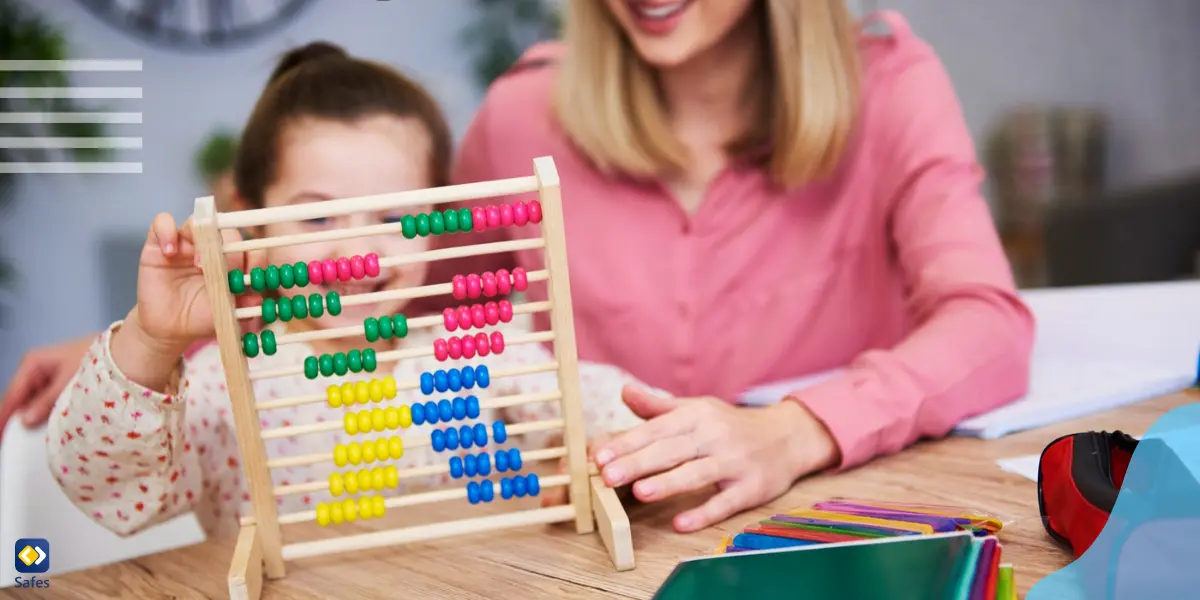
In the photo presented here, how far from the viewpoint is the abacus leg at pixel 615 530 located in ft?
3.02

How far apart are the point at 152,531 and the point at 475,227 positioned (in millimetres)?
860

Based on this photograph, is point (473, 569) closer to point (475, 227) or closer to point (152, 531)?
point (475, 227)

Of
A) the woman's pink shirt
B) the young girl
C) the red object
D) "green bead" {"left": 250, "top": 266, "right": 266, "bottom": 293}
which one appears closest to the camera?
the red object

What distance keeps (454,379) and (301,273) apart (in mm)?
178

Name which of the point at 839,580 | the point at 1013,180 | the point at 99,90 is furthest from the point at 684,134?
the point at 1013,180

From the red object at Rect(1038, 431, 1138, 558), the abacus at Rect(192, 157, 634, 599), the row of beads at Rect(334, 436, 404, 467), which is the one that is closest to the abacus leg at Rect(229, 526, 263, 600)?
the abacus at Rect(192, 157, 634, 599)

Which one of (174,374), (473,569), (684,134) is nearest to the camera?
(473,569)

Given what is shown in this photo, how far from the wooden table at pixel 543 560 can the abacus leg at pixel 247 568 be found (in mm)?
24

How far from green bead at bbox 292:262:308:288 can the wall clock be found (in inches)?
25.6

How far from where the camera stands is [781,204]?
5.18ft

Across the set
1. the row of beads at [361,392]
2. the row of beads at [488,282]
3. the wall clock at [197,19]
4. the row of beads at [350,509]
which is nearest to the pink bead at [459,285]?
the row of beads at [488,282]

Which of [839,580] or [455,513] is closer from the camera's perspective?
[839,580]

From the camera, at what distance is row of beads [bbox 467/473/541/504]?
103 centimetres

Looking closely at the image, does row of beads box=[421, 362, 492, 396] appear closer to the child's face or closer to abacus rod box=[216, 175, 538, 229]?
abacus rod box=[216, 175, 538, 229]
